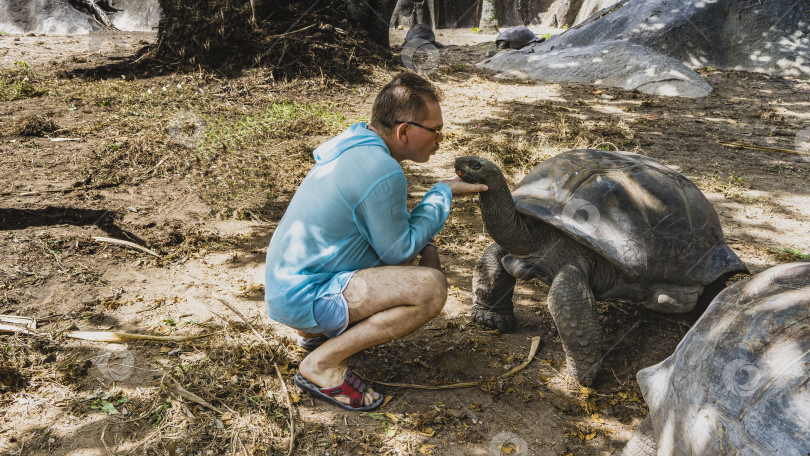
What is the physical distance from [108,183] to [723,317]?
4492 mm

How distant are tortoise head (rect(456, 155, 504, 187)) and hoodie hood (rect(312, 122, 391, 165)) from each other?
1.78ft

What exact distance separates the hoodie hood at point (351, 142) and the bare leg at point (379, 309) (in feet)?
1.63

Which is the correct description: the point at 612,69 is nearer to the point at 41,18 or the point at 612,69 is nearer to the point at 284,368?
the point at 284,368

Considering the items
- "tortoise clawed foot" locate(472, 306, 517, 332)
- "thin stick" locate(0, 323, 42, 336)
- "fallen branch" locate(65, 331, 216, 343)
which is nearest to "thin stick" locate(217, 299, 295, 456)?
"fallen branch" locate(65, 331, 216, 343)

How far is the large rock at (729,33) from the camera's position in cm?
923

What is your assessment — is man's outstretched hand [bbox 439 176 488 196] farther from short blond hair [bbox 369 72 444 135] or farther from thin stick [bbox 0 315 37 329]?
thin stick [bbox 0 315 37 329]

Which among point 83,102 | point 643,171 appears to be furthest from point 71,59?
point 643,171

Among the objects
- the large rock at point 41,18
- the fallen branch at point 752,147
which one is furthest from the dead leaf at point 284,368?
the large rock at point 41,18

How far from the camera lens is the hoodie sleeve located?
2078 millimetres

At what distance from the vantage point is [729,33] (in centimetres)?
962

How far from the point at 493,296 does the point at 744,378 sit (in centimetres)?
152

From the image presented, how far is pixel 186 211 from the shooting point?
413 cm

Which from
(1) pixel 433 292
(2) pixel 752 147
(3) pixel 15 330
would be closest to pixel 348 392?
(1) pixel 433 292

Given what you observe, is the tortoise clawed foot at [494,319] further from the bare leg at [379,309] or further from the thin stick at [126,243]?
the thin stick at [126,243]
